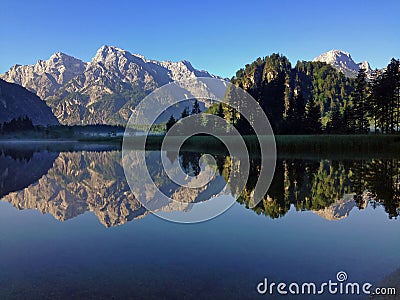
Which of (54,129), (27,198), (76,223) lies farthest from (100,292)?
(54,129)

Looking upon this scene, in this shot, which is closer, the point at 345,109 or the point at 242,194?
the point at 242,194

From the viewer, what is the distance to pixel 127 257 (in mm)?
8914

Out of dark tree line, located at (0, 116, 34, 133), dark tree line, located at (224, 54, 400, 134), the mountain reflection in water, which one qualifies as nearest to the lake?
the mountain reflection in water

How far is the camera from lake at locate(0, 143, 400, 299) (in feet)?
23.7

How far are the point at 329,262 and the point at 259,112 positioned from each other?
77974 mm

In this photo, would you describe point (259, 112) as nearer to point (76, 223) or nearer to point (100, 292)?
point (76, 223)

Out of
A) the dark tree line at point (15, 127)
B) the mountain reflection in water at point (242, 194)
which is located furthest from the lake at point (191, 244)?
the dark tree line at point (15, 127)

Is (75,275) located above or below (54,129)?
below

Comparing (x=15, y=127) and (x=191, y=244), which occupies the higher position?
(x=15, y=127)

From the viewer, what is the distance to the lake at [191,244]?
7215 millimetres

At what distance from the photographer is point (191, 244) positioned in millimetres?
10133

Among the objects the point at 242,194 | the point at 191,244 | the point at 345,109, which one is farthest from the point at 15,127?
the point at 191,244

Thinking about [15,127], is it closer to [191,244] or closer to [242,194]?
[242,194]

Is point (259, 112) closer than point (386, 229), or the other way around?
point (386, 229)
